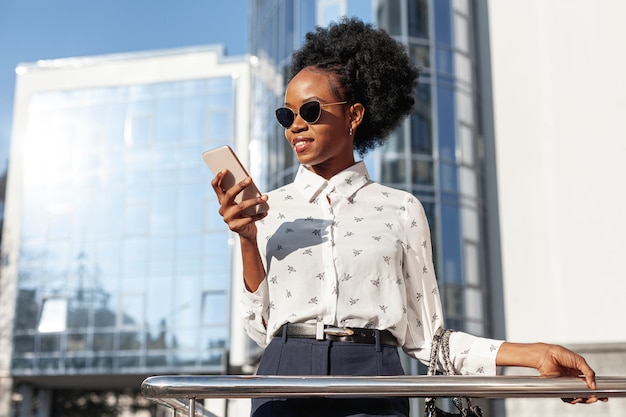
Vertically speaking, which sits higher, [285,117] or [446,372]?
[285,117]

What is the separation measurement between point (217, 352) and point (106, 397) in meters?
10.2

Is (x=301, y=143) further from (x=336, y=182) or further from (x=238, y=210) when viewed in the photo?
(x=238, y=210)

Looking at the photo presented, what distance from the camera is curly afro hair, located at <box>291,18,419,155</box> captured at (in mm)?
3072

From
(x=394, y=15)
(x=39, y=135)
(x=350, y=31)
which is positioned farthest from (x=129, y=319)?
(x=350, y=31)

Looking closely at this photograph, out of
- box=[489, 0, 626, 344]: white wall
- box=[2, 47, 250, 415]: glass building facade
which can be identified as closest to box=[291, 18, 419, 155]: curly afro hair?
box=[489, 0, 626, 344]: white wall

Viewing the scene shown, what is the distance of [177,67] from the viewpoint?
35.2m

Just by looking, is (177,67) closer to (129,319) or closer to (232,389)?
(129,319)

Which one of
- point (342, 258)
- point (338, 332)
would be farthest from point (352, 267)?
point (338, 332)

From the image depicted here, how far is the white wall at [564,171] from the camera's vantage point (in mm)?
18156

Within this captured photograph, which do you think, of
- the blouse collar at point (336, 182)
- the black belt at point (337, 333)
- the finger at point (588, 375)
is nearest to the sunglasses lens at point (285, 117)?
the blouse collar at point (336, 182)

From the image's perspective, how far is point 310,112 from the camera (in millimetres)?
2879

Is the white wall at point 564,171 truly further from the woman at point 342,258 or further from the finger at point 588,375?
the finger at point 588,375

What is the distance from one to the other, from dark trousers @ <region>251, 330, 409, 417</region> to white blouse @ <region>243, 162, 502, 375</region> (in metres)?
0.08

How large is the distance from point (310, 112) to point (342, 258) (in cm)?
46
